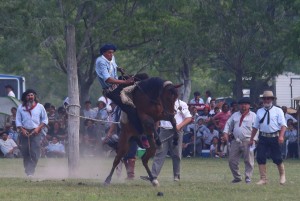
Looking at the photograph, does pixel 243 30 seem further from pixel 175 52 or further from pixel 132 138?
pixel 132 138

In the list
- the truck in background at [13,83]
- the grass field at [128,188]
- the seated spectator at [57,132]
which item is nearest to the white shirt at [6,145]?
the seated spectator at [57,132]

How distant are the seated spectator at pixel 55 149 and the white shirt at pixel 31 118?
11.7 meters

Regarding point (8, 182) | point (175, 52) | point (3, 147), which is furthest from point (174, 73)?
point (8, 182)

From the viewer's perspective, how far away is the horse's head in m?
18.5

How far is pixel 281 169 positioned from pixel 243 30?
19781mm

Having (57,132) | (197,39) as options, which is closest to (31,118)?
(57,132)

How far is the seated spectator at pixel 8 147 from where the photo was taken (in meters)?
34.7

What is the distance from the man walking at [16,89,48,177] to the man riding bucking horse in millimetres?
3564

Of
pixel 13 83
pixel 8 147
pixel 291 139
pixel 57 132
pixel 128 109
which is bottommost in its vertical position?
pixel 8 147

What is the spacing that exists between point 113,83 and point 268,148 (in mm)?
3693

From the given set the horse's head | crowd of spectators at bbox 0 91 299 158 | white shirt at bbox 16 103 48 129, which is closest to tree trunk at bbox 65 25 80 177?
white shirt at bbox 16 103 48 129

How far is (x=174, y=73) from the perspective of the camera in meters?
48.5

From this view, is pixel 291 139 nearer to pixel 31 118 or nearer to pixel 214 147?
pixel 214 147

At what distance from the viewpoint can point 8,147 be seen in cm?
3484
